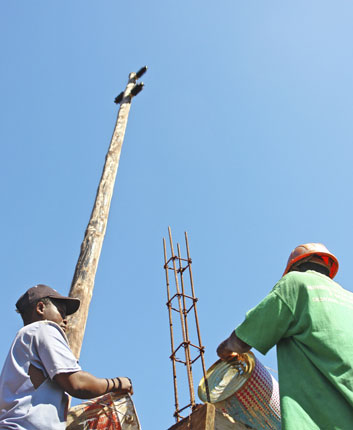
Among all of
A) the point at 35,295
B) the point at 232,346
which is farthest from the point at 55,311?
the point at 232,346

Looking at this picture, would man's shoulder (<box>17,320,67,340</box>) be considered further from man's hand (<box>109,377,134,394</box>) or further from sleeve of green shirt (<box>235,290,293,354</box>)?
sleeve of green shirt (<box>235,290,293,354</box>)

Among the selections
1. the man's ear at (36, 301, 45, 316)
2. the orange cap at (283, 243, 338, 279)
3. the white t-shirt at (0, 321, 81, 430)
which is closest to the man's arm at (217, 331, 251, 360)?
the orange cap at (283, 243, 338, 279)

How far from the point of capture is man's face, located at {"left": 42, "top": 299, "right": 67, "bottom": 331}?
287 centimetres

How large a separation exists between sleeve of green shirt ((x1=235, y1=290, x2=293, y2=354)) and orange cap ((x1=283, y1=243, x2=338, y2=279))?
1.85 ft

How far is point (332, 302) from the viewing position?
2.93 meters

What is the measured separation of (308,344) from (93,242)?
3.00 meters

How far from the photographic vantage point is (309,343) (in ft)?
9.01

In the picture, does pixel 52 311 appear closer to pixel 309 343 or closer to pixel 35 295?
pixel 35 295

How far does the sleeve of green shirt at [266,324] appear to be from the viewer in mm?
2848

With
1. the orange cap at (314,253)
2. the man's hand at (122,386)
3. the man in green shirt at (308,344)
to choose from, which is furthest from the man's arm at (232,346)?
the orange cap at (314,253)

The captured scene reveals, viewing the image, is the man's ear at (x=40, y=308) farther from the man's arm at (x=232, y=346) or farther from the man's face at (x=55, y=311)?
the man's arm at (x=232, y=346)

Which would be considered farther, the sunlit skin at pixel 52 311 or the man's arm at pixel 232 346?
the man's arm at pixel 232 346

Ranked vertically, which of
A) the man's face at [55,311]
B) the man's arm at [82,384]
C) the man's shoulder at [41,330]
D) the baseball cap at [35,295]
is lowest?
the man's arm at [82,384]

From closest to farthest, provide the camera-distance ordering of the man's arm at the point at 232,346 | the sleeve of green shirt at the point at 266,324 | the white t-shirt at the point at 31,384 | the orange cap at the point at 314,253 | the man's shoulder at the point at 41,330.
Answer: the white t-shirt at the point at 31,384 < the man's shoulder at the point at 41,330 < the sleeve of green shirt at the point at 266,324 < the man's arm at the point at 232,346 < the orange cap at the point at 314,253
